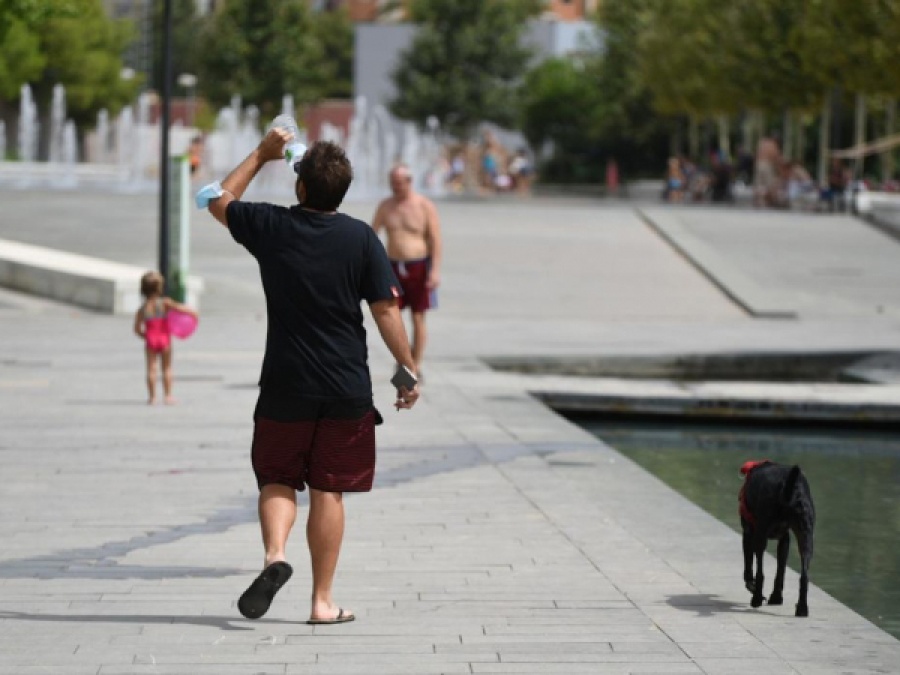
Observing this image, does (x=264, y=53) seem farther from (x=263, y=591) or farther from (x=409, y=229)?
(x=263, y=591)

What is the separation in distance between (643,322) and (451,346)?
15.3 feet

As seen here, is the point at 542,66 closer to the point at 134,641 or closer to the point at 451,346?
the point at 451,346

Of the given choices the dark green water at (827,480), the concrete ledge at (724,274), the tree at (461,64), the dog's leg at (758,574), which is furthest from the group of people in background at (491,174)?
the dog's leg at (758,574)

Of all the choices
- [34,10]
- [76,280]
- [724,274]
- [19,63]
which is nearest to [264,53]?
[19,63]

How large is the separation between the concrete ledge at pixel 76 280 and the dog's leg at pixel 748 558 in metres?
15.8

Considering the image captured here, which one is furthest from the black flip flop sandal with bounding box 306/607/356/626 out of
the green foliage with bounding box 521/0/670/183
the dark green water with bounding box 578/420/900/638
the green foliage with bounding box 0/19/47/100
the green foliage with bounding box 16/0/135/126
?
the green foliage with bounding box 16/0/135/126

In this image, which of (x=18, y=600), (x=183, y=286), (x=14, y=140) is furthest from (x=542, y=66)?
(x=18, y=600)

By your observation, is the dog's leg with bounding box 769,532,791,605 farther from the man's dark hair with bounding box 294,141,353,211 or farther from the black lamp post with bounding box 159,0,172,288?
the black lamp post with bounding box 159,0,172,288

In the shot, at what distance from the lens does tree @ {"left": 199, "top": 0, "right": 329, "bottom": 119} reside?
82688mm

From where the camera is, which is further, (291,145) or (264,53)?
(264,53)

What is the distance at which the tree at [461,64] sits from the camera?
75.0 metres

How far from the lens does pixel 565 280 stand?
2795cm

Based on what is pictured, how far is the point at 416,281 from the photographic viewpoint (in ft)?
48.5

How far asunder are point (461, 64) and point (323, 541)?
7012 centimetres
